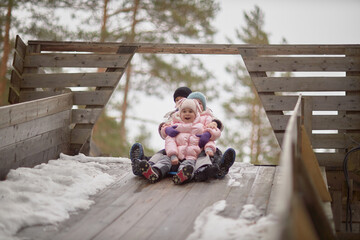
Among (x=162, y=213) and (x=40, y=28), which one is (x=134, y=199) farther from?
(x=40, y=28)

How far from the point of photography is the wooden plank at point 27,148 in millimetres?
5160

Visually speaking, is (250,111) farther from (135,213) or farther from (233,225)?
(233,225)

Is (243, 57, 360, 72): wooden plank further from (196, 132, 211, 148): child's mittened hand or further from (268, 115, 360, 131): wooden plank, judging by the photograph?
(196, 132, 211, 148): child's mittened hand

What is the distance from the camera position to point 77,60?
720 cm

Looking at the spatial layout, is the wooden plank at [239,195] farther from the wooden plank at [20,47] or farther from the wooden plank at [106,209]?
the wooden plank at [20,47]

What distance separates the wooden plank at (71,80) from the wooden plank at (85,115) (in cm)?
36

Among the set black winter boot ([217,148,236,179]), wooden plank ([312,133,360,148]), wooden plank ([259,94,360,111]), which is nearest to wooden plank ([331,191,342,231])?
wooden plank ([312,133,360,148])

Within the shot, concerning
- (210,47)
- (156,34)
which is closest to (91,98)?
(210,47)

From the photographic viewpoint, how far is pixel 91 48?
23.9ft

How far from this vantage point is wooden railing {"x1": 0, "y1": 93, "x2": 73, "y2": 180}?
5.17 m

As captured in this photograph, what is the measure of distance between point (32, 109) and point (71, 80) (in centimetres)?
151

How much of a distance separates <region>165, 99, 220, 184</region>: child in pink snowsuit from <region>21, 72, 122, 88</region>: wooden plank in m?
1.68

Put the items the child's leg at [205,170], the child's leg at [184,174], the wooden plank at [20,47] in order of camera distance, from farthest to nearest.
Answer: the wooden plank at [20,47], the child's leg at [205,170], the child's leg at [184,174]

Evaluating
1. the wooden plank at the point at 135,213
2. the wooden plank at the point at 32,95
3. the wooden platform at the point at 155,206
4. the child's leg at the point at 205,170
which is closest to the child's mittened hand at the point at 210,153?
the child's leg at the point at 205,170
